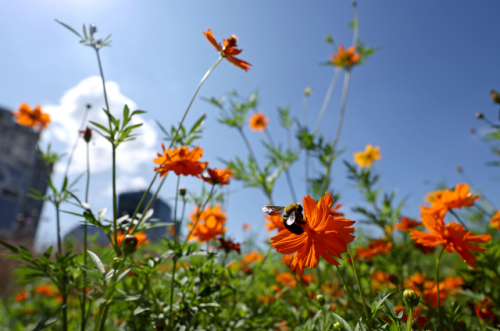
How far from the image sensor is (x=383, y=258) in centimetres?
155

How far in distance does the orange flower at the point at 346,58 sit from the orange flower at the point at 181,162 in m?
1.76

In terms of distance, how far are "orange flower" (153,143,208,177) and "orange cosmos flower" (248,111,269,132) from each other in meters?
1.99

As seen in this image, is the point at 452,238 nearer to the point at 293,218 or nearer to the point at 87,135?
the point at 293,218

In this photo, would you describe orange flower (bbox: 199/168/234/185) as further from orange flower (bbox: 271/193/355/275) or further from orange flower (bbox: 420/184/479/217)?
orange flower (bbox: 420/184/479/217)

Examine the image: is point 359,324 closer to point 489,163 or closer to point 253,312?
point 253,312

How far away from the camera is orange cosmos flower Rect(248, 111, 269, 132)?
2.80 m

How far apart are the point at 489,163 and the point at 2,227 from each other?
28621 millimetres

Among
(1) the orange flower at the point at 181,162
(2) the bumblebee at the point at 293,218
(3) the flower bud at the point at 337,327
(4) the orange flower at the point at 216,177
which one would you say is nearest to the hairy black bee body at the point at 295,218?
(2) the bumblebee at the point at 293,218

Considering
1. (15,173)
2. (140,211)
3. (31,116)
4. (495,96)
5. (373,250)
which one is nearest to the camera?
(495,96)

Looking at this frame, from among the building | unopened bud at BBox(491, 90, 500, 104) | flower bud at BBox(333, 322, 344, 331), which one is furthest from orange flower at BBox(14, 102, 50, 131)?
unopened bud at BBox(491, 90, 500, 104)

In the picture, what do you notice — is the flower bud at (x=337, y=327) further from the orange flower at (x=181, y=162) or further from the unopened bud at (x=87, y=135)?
the unopened bud at (x=87, y=135)

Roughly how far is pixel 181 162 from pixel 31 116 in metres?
1.29

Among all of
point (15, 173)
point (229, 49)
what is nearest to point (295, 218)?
point (229, 49)

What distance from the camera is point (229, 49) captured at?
0.91 metres
